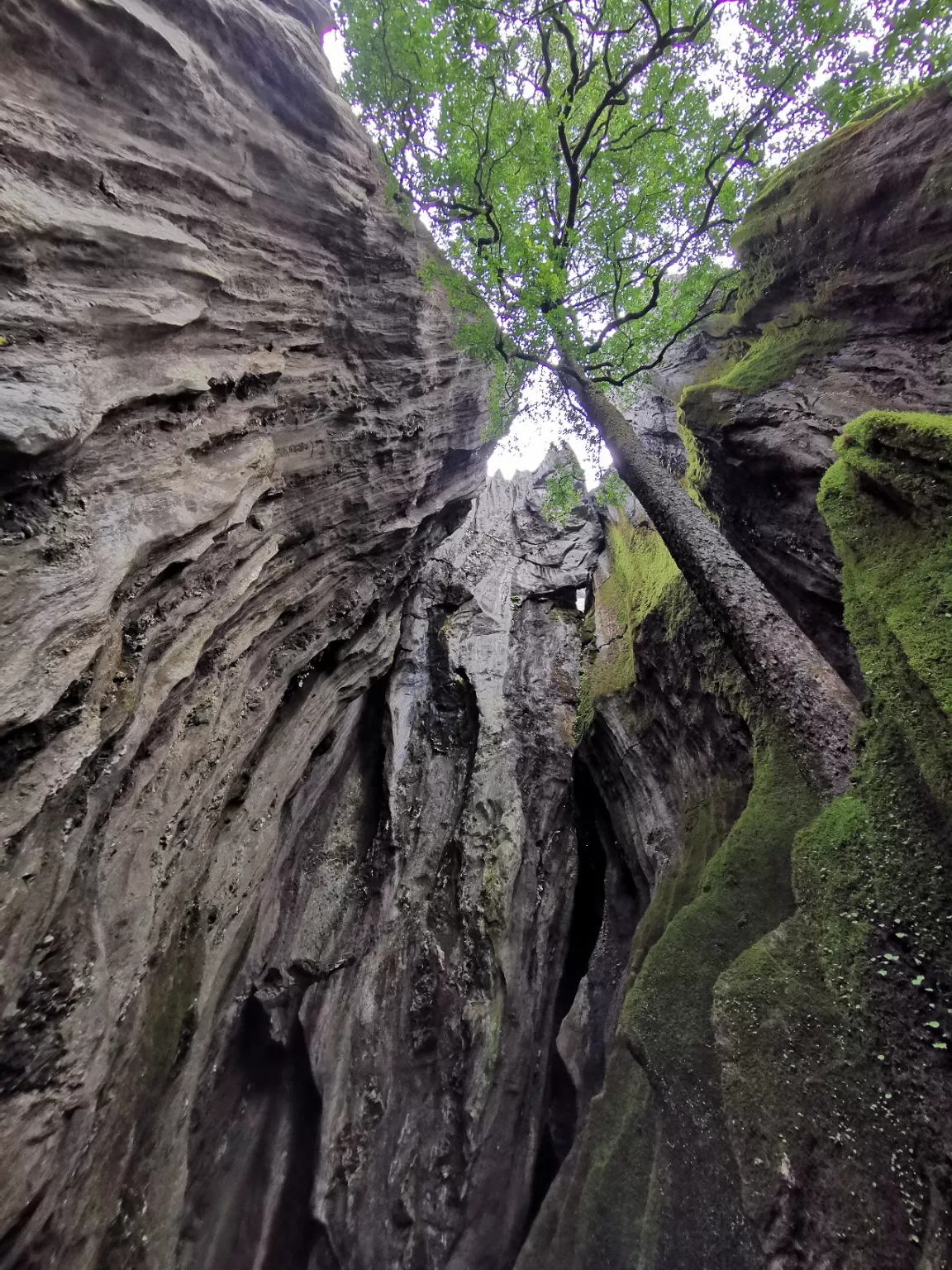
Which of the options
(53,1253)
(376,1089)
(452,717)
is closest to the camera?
(53,1253)

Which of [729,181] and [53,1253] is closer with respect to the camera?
[53,1253]

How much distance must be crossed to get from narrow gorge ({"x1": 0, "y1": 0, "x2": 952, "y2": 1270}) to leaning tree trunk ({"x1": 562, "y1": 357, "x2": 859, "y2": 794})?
0.45 m

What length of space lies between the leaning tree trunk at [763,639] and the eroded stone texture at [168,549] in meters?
4.83

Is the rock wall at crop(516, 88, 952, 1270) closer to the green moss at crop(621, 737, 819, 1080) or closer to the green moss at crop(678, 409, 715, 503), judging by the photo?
the green moss at crop(621, 737, 819, 1080)

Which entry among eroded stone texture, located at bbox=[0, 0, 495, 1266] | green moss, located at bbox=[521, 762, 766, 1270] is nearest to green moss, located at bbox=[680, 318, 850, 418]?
eroded stone texture, located at bbox=[0, 0, 495, 1266]

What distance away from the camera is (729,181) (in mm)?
10625

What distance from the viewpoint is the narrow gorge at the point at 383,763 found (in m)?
4.12

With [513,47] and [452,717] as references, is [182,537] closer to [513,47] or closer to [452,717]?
[452,717]

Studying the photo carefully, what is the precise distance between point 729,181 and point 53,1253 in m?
16.1

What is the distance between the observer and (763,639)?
6.73 metres

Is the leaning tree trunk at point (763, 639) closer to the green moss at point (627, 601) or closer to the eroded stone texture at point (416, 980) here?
the green moss at point (627, 601)

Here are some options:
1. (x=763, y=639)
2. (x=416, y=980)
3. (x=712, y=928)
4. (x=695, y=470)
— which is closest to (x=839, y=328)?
(x=695, y=470)

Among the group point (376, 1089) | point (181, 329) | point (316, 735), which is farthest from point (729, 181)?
point (376, 1089)

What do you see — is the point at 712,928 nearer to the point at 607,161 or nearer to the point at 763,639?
the point at 763,639
